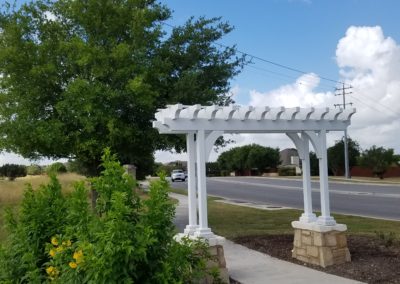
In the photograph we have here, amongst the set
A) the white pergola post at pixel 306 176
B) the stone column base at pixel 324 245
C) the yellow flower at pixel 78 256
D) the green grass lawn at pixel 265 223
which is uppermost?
the white pergola post at pixel 306 176

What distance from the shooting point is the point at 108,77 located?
446 inches

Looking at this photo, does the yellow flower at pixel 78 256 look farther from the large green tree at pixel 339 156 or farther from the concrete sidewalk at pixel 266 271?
the large green tree at pixel 339 156

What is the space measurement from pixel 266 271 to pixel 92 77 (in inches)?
245

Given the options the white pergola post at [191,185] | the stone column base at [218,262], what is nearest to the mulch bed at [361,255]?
the stone column base at [218,262]

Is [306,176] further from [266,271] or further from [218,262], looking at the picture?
[218,262]

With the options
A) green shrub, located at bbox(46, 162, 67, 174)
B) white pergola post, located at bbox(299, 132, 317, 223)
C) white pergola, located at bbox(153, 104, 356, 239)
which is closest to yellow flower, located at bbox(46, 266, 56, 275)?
green shrub, located at bbox(46, 162, 67, 174)

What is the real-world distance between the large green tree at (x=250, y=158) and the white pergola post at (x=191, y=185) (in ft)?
220

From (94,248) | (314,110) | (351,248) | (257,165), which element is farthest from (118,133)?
(257,165)

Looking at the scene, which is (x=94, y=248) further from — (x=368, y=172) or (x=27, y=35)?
(x=368, y=172)

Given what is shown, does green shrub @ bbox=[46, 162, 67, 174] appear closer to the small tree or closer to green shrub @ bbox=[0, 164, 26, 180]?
green shrub @ bbox=[0, 164, 26, 180]

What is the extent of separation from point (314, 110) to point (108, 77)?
5068 mm

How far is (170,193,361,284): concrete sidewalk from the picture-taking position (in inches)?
277

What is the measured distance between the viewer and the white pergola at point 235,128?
7199 millimetres

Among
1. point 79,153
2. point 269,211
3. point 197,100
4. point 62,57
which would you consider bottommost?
point 269,211
